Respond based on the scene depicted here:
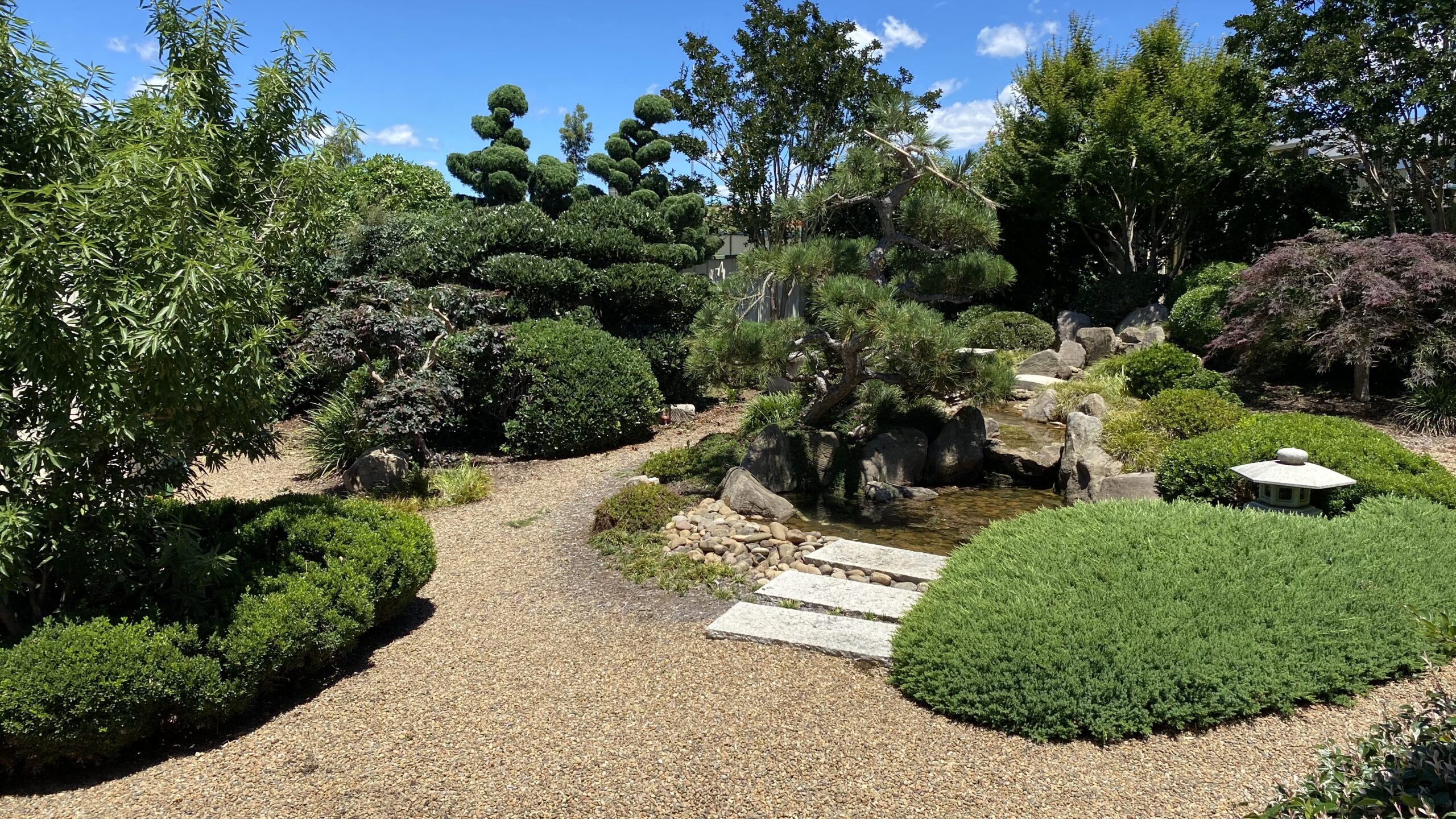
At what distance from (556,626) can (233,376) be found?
225 cm

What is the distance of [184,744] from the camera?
378 cm

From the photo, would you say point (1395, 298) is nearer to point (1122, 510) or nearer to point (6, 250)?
point (1122, 510)

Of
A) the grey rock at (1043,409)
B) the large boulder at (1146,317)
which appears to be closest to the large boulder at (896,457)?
the grey rock at (1043,409)

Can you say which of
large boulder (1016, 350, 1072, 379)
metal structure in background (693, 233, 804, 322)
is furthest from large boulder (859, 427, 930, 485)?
large boulder (1016, 350, 1072, 379)

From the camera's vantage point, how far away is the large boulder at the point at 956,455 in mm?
8734

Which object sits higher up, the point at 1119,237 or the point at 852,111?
the point at 852,111

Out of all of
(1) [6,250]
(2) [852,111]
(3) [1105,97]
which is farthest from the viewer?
(2) [852,111]

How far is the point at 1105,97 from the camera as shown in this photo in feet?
47.5

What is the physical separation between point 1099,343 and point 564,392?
960 centimetres

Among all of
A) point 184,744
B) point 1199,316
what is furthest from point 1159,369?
point 184,744

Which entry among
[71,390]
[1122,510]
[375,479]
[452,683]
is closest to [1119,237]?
[1122,510]

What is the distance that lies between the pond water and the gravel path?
2660mm

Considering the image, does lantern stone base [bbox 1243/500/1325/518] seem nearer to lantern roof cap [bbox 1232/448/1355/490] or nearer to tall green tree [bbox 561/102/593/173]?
lantern roof cap [bbox 1232/448/1355/490]

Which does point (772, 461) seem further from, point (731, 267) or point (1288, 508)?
point (731, 267)
